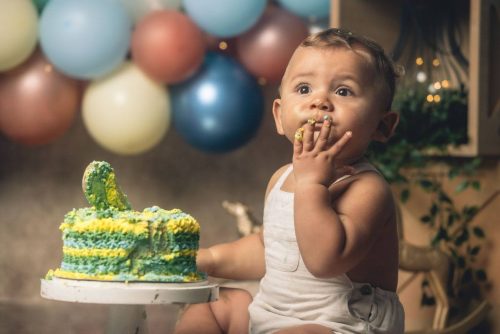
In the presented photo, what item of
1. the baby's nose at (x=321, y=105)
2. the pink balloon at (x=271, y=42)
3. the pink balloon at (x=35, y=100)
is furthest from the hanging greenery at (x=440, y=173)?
the baby's nose at (x=321, y=105)

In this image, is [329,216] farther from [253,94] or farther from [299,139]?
[253,94]

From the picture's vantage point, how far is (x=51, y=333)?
271 cm

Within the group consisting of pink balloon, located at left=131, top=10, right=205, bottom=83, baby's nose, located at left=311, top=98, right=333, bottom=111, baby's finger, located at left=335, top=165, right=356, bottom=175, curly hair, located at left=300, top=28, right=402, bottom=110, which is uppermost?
pink balloon, located at left=131, top=10, right=205, bottom=83

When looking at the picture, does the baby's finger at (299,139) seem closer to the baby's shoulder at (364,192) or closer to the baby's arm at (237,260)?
the baby's shoulder at (364,192)

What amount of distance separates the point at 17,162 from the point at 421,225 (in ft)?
5.63

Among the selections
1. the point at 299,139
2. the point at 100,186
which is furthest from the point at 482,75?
the point at 100,186

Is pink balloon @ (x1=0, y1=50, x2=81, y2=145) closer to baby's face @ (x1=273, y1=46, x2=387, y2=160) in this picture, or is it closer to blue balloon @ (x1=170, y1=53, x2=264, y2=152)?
blue balloon @ (x1=170, y1=53, x2=264, y2=152)

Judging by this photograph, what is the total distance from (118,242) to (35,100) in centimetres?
165

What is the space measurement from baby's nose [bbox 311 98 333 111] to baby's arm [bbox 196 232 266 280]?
0.93ft

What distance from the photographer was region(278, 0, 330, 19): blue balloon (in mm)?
2857

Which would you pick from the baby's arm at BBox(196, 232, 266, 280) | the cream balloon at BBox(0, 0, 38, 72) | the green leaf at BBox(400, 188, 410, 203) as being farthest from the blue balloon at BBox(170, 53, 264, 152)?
the baby's arm at BBox(196, 232, 266, 280)

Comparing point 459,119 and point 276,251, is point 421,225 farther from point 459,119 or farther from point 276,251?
point 276,251

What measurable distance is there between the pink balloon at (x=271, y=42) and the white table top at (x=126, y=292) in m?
1.65

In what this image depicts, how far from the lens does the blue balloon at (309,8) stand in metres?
2.86
